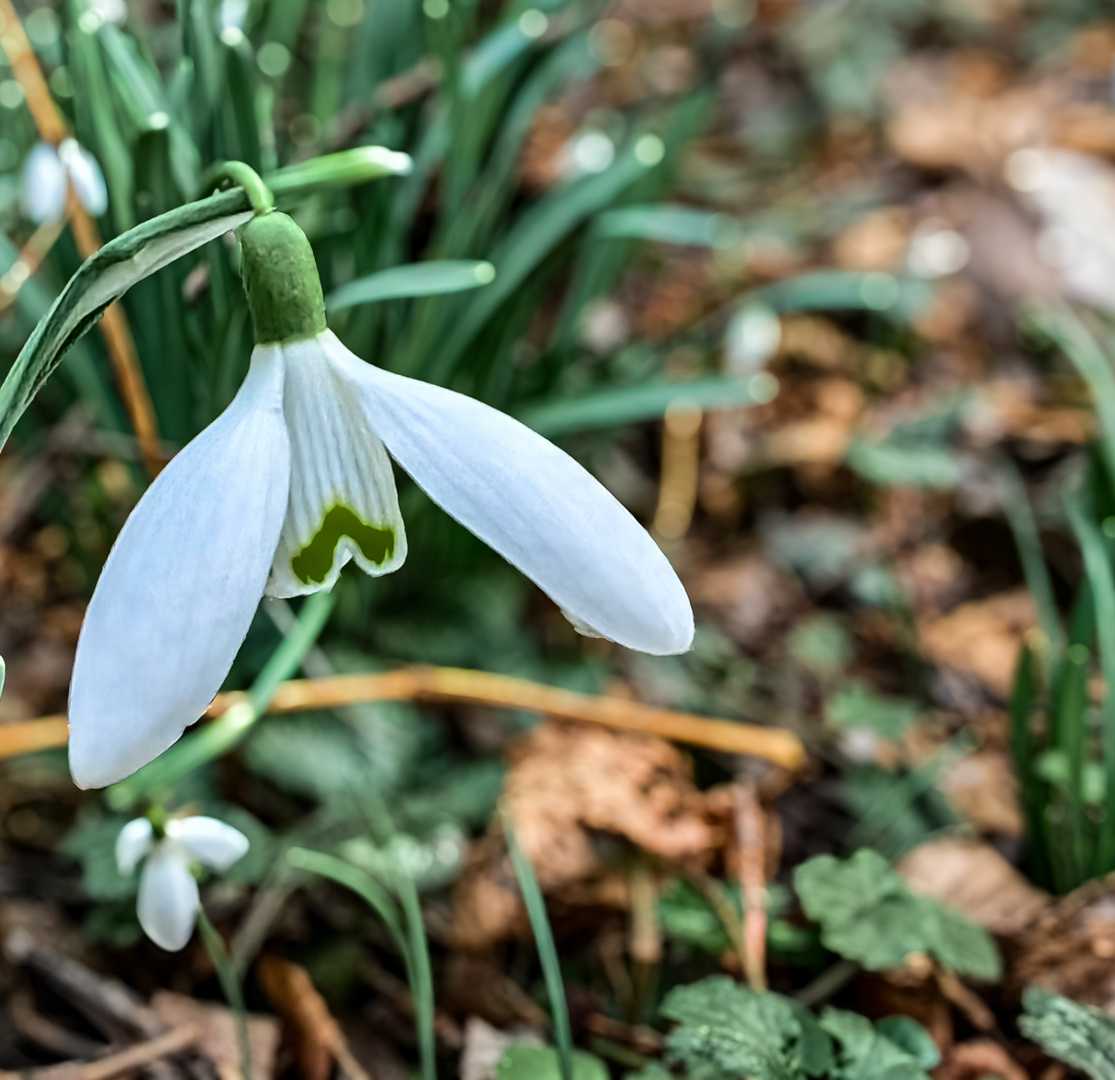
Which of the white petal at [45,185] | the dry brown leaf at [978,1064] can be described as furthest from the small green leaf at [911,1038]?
the white petal at [45,185]

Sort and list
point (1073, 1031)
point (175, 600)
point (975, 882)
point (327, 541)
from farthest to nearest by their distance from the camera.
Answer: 1. point (975, 882)
2. point (1073, 1031)
3. point (327, 541)
4. point (175, 600)

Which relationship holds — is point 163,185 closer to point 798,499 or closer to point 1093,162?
point 798,499

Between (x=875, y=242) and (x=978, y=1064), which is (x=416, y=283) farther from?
(x=875, y=242)

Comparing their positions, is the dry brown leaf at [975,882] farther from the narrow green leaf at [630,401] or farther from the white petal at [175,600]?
the white petal at [175,600]

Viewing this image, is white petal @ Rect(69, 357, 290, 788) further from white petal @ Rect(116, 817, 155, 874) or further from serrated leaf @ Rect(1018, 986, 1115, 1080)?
serrated leaf @ Rect(1018, 986, 1115, 1080)

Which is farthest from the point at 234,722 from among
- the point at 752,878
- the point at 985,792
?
the point at 985,792
